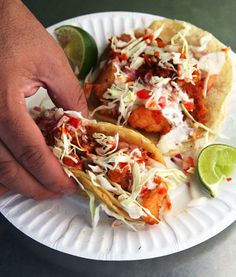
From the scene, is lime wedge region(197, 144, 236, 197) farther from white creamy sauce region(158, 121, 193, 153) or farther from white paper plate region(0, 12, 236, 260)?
white creamy sauce region(158, 121, 193, 153)

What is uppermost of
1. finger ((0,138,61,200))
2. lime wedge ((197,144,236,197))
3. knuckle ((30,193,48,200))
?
finger ((0,138,61,200))

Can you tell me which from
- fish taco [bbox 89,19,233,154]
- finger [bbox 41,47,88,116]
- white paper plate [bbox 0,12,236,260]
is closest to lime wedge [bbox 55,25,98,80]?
fish taco [bbox 89,19,233,154]

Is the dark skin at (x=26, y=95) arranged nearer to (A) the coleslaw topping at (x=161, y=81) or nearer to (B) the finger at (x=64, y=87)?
(B) the finger at (x=64, y=87)

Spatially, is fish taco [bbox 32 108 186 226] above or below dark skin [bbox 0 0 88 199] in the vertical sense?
below

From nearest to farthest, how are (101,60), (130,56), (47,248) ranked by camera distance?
(47,248) → (130,56) → (101,60)

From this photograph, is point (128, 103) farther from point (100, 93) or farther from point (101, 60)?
point (101, 60)

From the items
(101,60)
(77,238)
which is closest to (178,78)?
(101,60)

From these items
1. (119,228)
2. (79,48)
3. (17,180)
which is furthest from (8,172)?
(79,48)
